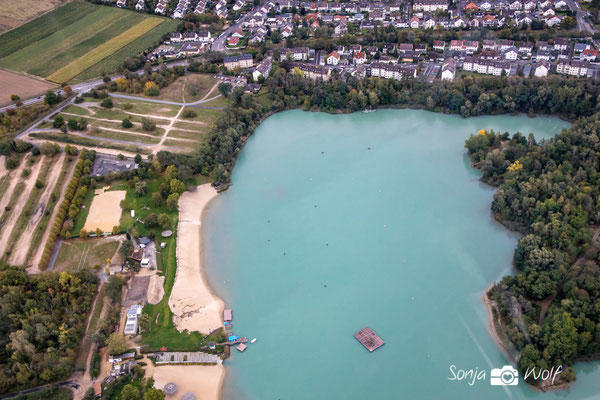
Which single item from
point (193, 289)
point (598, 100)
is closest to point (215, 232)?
point (193, 289)

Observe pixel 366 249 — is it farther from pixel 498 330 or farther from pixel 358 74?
pixel 358 74

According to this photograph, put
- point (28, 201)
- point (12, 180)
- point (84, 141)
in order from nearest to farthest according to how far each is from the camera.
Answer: point (28, 201)
point (12, 180)
point (84, 141)

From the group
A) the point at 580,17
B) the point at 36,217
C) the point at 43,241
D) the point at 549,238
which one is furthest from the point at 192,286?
the point at 580,17

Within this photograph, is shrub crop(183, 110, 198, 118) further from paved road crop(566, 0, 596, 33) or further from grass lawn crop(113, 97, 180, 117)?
paved road crop(566, 0, 596, 33)

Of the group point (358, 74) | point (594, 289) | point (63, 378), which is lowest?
point (63, 378)

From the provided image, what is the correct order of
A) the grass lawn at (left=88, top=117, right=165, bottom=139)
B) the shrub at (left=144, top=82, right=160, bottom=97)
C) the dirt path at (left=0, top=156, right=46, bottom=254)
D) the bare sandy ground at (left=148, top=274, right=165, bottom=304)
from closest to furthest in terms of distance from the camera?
the bare sandy ground at (left=148, top=274, right=165, bottom=304) → the dirt path at (left=0, top=156, right=46, bottom=254) → the grass lawn at (left=88, top=117, right=165, bottom=139) → the shrub at (left=144, top=82, right=160, bottom=97)

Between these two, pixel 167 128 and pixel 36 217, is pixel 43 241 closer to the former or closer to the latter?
pixel 36 217

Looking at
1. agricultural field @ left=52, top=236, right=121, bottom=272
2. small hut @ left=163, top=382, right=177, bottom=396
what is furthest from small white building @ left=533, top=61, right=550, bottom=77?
small hut @ left=163, top=382, right=177, bottom=396
